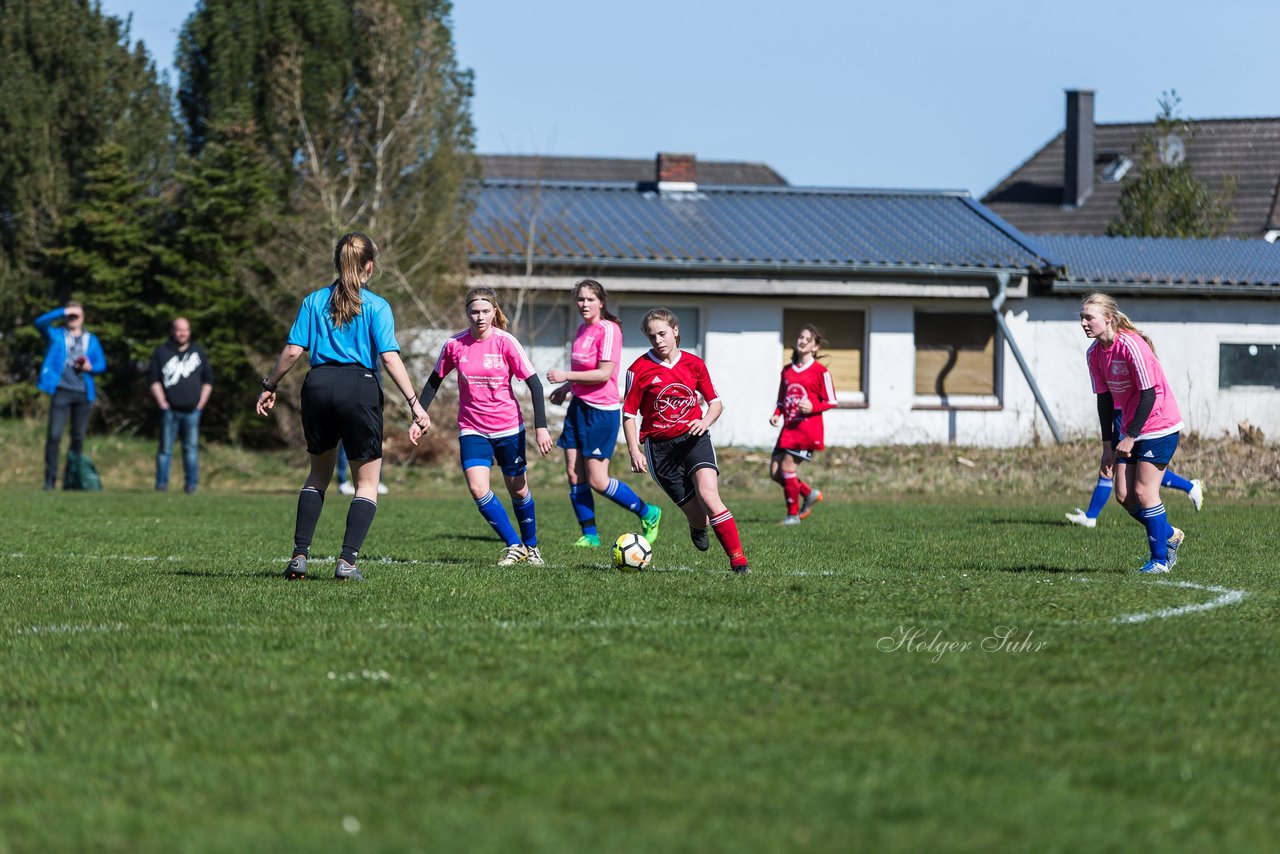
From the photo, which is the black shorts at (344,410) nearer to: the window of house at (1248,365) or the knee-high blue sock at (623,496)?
the knee-high blue sock at (623,496)

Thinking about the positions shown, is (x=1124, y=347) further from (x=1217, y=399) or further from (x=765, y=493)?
(x=1217, y=399)

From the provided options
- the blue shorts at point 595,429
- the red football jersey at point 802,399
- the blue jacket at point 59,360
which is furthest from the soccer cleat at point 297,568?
the blue jacket at point 59,360

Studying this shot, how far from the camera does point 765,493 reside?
2138cm

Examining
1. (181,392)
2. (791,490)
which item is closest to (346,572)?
(791,490)

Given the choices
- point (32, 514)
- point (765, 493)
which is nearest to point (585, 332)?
point (32, 514)

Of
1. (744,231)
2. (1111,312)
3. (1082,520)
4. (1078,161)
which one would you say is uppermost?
(1078,161)

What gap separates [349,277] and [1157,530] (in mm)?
5263

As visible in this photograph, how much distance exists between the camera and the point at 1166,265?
2869cm

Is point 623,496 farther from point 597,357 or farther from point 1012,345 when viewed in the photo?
point 1012,345

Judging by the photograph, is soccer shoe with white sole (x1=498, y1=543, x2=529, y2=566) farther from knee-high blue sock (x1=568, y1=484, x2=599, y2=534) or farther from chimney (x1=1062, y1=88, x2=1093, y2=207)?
chimney (x1=1062, y1=88, x2=1093, y2=207)

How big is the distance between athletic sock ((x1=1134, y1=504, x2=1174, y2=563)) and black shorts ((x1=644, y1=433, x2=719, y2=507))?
2763 millimetres

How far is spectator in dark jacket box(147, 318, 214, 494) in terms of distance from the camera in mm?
19922

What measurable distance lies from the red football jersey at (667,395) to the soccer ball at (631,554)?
0.64 meters

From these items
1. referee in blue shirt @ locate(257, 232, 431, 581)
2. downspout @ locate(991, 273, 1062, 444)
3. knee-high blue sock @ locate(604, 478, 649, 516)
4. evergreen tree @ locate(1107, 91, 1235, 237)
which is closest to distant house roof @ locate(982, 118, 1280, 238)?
evergreen tree @ locate(1107, 91, 1235, 237)
